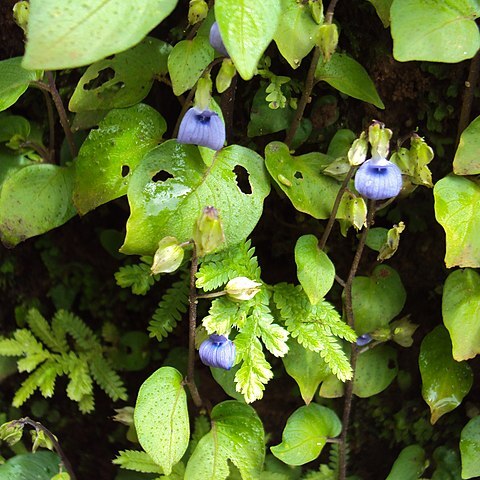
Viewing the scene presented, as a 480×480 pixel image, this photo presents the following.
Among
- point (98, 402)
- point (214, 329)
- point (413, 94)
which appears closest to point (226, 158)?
point (214, 329)

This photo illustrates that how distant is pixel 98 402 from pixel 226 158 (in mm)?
970

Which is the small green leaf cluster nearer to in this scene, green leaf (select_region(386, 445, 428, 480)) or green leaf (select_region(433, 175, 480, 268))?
green leaf (select_region(386, 445, 428, 480))

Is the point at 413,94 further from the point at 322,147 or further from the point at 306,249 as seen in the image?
the point at 306,249

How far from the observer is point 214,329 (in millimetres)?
1292

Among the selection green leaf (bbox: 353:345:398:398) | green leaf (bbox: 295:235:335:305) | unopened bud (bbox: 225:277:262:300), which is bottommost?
green leaf (bbox: 353:345:398:398)

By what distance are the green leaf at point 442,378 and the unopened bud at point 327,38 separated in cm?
75

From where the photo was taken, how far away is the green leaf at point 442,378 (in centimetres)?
158

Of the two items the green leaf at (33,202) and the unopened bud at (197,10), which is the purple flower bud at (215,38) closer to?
the unopened bud at (197,10)

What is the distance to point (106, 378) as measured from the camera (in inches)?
70.3

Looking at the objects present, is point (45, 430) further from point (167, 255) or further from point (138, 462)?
point (167, 255)

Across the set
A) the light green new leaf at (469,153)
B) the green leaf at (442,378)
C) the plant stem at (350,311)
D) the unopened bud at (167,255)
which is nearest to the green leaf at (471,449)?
the green leaf at (442,378)

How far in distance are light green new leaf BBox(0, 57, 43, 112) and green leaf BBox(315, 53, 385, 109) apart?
63 cm

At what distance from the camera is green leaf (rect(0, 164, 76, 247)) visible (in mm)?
1488

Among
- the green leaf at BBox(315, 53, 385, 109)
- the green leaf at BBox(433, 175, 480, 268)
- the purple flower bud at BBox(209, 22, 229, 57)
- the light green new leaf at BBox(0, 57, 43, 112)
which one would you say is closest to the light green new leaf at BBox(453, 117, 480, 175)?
the green leaf at BBox(433, 175, 480, 268)
